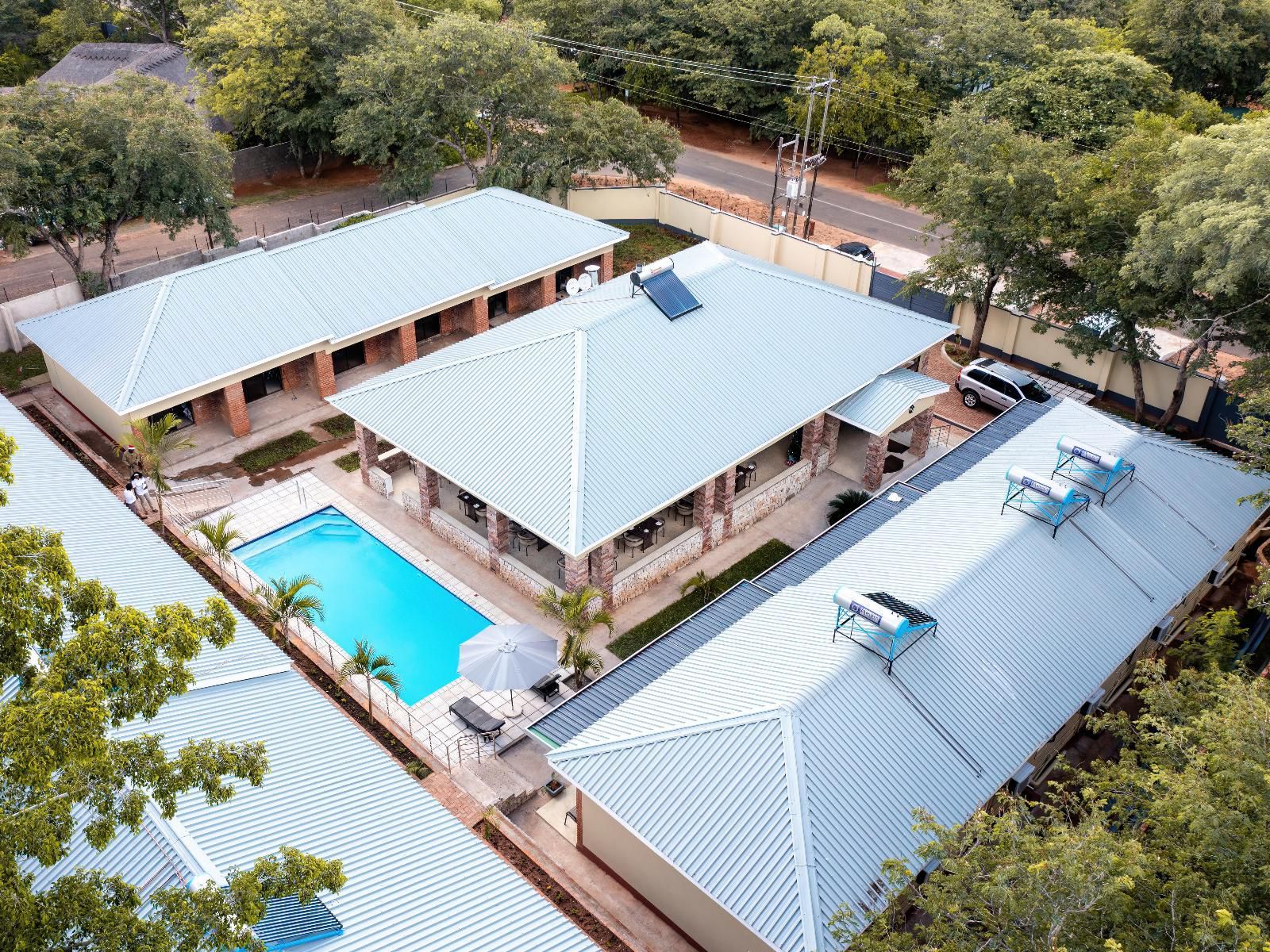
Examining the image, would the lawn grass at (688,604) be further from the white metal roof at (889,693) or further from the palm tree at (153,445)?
the palm tree at (153,445)

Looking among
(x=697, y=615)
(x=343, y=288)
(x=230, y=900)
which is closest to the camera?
(x=230, y=900)

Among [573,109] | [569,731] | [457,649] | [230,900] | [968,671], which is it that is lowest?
[457,649]

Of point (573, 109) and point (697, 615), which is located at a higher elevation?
point (573, 109)

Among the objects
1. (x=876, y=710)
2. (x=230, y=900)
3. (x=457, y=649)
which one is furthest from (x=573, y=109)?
(x=230, y=900)

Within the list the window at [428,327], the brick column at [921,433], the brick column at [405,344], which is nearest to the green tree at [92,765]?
the brick column at [405,344]

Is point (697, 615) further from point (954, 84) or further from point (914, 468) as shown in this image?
point (954, 84)

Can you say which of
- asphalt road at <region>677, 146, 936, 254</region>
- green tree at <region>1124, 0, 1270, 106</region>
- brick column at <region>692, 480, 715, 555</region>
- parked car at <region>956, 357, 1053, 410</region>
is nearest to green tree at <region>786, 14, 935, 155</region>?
asphalt road at <region>677, 146, 936, 254</region>

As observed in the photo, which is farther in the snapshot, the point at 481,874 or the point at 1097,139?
the point at 1097,139

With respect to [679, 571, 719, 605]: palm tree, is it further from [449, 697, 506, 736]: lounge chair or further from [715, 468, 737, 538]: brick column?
[449, 697, 506, 736]: lounge chair
